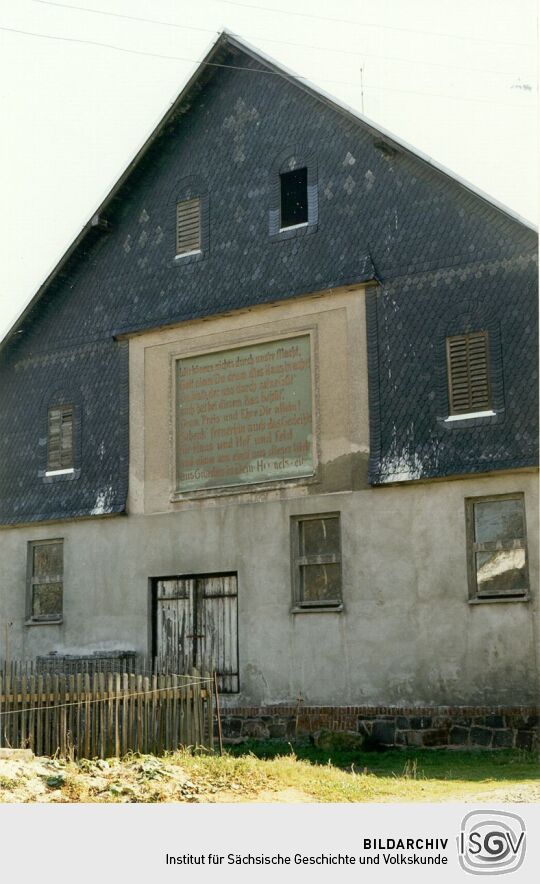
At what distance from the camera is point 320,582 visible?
20500 mm

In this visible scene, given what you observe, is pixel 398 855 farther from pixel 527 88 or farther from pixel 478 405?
pixel 478 405

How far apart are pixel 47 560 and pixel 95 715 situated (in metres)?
8.94

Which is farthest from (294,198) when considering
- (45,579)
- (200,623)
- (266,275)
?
(45,579)

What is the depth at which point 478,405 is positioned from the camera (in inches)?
755

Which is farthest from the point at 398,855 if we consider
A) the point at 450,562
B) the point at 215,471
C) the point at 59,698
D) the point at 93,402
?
the point at 93,402

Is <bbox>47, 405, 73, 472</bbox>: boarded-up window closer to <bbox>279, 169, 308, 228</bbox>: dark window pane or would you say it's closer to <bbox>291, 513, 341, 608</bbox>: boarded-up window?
<bbox>291, 513, 341, 608</bbox>: boarded-up window

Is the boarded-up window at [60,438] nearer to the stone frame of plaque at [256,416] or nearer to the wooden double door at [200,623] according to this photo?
the stone frame of plaque at [256,416]

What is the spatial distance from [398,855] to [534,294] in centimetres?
1167

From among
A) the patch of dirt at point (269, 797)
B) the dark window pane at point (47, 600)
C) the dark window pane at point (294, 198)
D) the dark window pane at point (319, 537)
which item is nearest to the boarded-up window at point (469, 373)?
the dark window pane at point (319, 537)

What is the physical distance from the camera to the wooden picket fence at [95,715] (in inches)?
A: 620

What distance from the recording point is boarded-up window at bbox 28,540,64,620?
78.7 ft

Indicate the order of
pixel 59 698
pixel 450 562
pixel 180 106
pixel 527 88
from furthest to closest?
pixel 180 106
pixel 450 562
pixel 59 698
pixel 527 88

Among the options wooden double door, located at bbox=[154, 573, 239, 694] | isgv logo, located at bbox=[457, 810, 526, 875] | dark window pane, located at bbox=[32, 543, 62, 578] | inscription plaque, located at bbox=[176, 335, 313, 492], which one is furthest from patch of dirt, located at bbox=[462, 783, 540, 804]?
dark window pane, located at bbox=[32, 543, 62, 578]

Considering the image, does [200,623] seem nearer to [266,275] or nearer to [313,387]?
[313,387]
